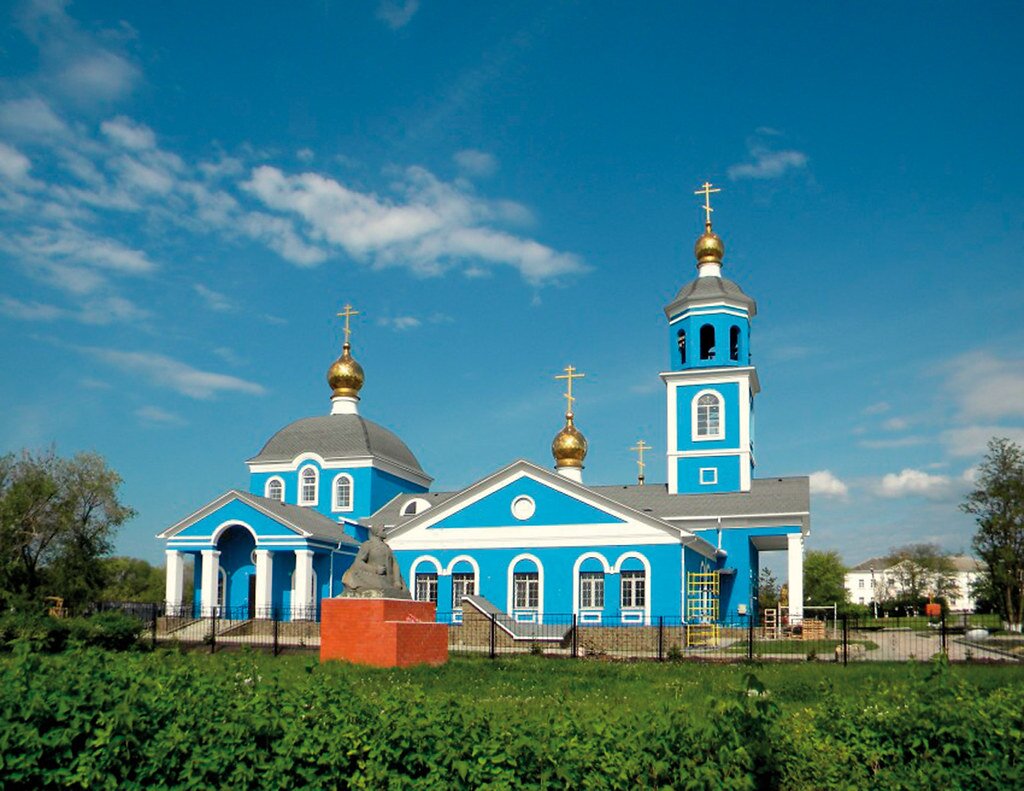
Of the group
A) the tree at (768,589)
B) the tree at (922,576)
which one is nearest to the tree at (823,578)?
the tree at (922,576)

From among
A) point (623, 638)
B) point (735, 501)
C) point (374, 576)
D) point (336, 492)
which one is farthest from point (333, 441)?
point (374, 576)

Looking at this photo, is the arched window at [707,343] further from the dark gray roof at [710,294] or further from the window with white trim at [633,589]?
the window with white trim at [633,589]

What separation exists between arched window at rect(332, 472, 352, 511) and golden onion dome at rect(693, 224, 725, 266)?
14895mm

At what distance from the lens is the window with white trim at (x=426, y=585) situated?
3002cm

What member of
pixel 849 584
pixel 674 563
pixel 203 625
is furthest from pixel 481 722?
pixel 849 584

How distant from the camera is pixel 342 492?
37.2 metres

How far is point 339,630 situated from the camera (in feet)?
51.1

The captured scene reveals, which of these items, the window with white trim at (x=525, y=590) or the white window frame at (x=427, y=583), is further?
the white window frame at (x=427, y=583)

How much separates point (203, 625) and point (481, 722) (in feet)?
81.5

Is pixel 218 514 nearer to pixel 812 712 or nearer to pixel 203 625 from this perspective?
pixel 203 625

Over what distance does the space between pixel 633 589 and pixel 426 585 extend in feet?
20.8

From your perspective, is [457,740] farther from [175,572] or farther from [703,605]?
[175,572]

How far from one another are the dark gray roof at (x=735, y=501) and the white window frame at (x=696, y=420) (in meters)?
1.94

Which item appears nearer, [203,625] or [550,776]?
[550,776]
